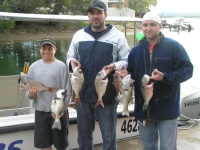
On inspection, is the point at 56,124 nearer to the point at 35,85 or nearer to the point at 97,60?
the point at 35,85

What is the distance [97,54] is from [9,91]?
291 cm

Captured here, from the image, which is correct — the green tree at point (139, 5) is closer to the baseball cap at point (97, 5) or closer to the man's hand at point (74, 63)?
the baseball cap at point (97, 5)

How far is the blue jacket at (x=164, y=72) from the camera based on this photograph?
294 cm

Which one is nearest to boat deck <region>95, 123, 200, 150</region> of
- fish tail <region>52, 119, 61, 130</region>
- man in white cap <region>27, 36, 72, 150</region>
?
man in white cap <region>27, 36, 72, 150</region>

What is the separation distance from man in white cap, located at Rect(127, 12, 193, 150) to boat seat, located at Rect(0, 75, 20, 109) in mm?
3124

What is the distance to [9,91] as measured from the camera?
5.57 metres

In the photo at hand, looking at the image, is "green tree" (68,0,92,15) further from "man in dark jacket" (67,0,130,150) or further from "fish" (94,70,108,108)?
"fish" (94,70,108,108)

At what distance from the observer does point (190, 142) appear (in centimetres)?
512

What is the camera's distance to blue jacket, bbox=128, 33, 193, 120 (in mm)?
2936

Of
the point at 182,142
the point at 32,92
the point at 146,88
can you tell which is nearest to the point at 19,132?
the point at 32,92

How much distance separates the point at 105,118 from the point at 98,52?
0.79m

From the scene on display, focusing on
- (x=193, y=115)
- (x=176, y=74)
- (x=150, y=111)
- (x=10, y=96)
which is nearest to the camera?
(x=176, y=74)

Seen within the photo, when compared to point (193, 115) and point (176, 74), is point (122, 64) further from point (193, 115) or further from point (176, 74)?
point (193, 115)

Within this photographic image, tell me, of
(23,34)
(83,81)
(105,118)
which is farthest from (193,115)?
(23,34)
